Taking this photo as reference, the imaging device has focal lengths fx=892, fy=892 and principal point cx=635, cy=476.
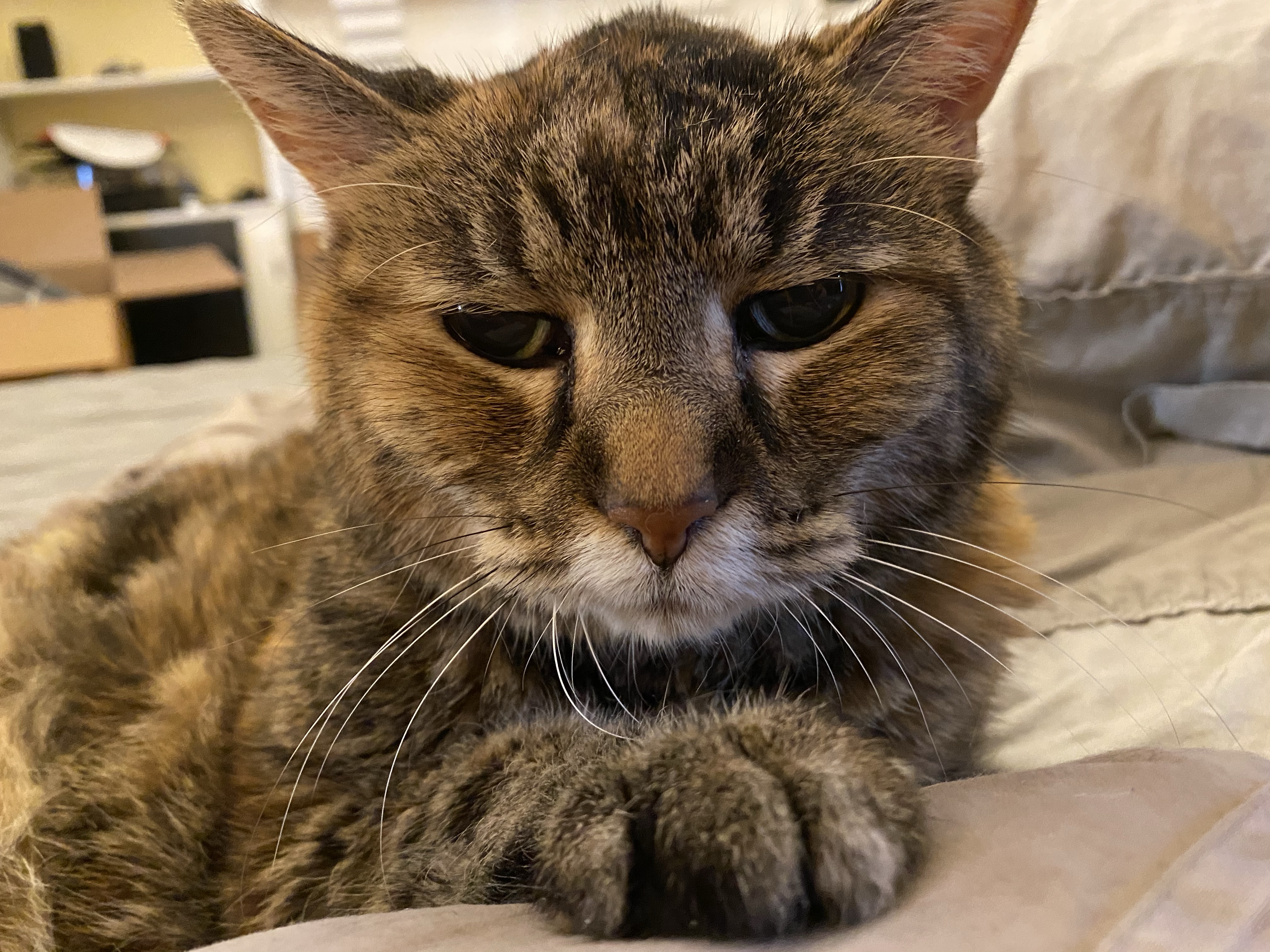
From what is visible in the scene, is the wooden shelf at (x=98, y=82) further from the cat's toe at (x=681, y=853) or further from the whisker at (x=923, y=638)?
the cat's toe at (x=681, y=853)

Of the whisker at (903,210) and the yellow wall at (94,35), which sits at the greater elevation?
the yellow wall at (94,35)

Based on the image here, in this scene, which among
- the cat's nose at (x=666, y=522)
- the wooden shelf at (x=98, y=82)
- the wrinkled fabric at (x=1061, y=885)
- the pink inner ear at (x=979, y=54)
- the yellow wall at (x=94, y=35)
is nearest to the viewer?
the wrinkled fabric at (x=1061, y=885)

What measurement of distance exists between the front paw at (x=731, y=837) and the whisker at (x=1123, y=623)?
29cm

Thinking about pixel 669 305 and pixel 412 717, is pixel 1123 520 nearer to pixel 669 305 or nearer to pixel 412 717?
pixel 669 305

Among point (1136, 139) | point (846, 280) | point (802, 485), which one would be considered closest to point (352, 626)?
point (802, 485)

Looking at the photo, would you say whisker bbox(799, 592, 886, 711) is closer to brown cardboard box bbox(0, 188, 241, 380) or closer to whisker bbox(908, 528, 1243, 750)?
whisker bbox(908, 528, 1243, 750)

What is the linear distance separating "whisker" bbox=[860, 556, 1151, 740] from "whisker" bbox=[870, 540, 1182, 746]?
0.6 inches

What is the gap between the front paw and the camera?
20.6 inches

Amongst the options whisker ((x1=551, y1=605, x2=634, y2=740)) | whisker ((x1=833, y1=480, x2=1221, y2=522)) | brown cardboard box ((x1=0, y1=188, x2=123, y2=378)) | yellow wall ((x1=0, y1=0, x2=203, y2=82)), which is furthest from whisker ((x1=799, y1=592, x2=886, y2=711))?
yellow wall ((x1=0, y1=0, x2=203, y2=82))

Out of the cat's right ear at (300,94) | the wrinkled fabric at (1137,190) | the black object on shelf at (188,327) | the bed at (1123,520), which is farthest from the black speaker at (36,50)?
the wrinkled fabric at (1137,190)

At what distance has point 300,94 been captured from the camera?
89 centimetres

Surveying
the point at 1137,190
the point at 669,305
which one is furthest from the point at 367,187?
the point at 1137,190

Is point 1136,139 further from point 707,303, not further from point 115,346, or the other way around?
point 115,346

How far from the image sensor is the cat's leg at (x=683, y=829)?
527 millimetres
